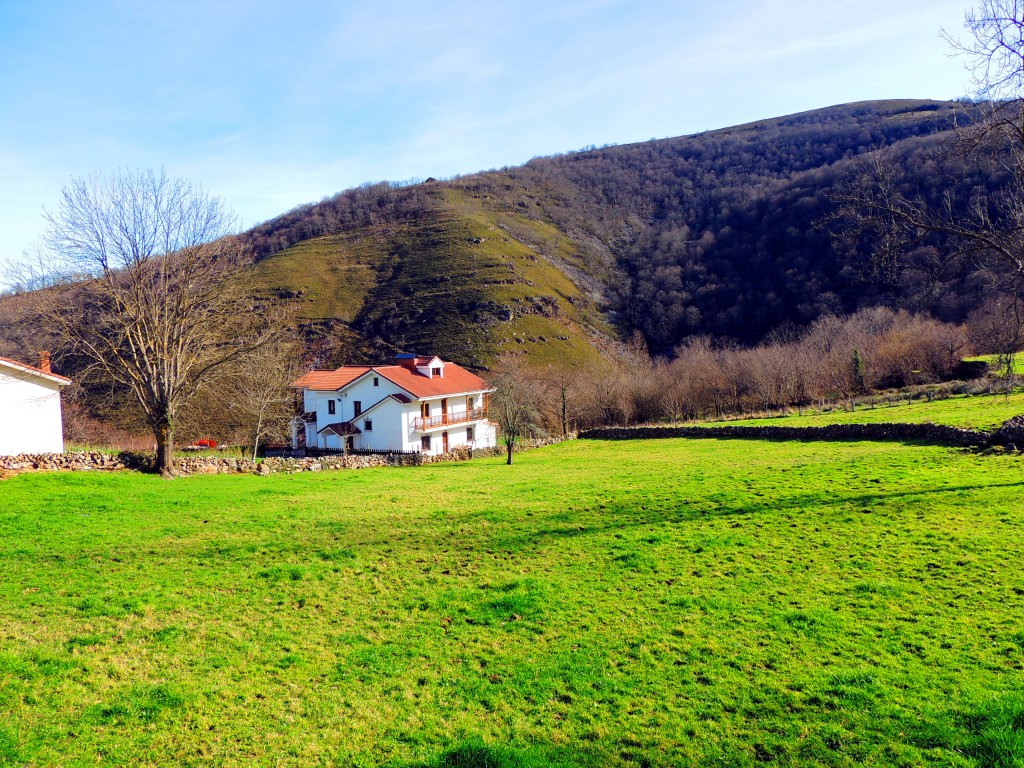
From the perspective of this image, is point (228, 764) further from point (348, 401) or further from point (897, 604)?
point (348, 401)

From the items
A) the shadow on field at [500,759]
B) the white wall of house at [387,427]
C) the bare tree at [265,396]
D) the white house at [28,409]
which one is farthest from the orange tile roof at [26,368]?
the shadow on field at [500,759]

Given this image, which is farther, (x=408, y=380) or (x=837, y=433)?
(x=408, y=380)

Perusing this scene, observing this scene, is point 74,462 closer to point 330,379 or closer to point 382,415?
point 382,415

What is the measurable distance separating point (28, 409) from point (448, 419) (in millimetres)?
28251

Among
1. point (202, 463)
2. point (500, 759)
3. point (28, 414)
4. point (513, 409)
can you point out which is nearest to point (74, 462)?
point (202, 463)

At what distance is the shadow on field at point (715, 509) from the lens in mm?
13969

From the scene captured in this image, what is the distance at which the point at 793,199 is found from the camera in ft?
394

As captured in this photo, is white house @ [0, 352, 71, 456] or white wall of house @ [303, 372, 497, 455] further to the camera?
white wall of house @ [303, 372, 497, 455]

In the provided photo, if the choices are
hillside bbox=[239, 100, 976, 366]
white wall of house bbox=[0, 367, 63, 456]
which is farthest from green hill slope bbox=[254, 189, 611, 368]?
white wall of house bbox=[0, 367, 63, 456]

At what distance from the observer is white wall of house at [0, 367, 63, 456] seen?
81.9ft

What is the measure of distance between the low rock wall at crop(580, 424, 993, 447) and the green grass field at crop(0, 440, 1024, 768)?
5.97m

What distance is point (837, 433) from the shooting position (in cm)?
2953

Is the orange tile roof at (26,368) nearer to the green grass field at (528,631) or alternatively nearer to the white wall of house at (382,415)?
the green grass field at (528,631)

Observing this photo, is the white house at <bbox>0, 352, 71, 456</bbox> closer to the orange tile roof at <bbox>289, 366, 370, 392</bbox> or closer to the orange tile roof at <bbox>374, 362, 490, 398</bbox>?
the orange tile roof at <bbox>289, 366, 370, 392</bbox>
